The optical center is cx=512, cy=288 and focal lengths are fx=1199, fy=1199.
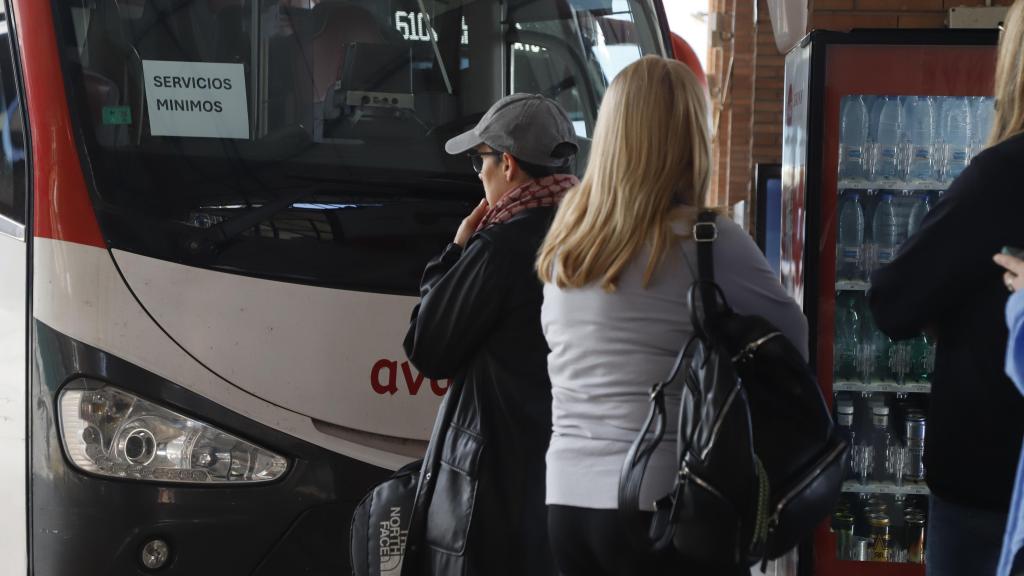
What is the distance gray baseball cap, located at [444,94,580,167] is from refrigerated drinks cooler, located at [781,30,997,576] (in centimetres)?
112

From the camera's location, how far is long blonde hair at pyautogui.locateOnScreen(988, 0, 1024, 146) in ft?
6.81

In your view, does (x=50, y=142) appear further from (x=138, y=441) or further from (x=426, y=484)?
(x=426, y=484)

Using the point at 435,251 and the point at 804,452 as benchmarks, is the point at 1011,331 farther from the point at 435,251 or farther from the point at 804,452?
the point at 435,251

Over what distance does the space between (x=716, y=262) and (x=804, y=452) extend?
0.37 metres

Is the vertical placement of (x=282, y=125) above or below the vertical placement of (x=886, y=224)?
above

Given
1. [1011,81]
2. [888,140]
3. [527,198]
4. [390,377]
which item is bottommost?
[390,377]

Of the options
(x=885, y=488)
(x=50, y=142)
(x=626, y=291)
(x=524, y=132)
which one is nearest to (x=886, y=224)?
(x=885, y=488)

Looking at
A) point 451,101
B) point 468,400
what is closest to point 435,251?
point 451,101

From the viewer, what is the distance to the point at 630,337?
2146 millimetres

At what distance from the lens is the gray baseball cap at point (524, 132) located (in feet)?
8.94

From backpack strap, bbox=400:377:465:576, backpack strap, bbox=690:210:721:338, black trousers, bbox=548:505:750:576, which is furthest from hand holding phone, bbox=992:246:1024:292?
backpack strap, bbox=400:377:465:576

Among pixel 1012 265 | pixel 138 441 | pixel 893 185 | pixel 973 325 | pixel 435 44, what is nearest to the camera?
pixel 1012 265

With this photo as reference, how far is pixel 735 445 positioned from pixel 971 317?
493 millimetres

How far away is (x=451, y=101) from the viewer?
354 centimetres
